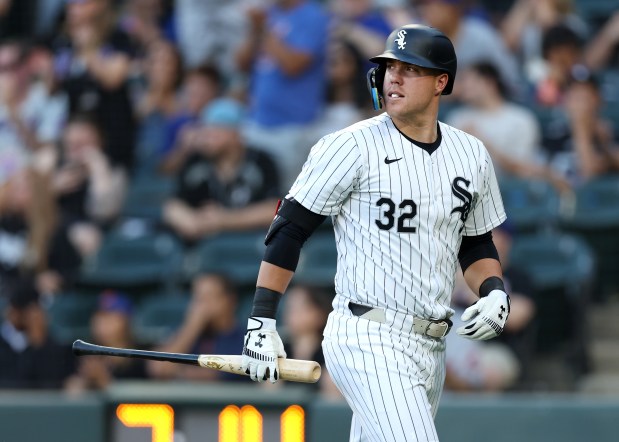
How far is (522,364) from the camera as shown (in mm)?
6113

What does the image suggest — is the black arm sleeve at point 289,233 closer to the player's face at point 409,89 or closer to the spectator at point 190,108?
the player's face at point 409,89

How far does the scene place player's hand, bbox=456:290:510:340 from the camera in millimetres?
3428

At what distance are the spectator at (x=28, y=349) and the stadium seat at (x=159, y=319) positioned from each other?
454 mm

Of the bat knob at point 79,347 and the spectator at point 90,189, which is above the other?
the spectator at point 90,189

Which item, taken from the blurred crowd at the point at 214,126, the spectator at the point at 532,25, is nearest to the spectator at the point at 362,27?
the blurred crowd at the point at 214,126

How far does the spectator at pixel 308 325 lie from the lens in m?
5.93

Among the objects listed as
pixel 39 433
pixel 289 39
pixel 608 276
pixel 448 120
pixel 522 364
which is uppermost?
pixel 289 39

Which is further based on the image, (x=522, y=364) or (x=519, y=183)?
(x=519, y=183)

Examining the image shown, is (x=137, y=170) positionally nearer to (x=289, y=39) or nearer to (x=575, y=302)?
(x=289, y=39)

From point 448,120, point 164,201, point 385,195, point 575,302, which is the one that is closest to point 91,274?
point 164,201

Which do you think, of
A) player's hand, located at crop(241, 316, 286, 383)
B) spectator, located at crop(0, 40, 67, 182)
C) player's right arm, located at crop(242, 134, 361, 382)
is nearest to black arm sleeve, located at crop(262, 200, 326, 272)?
player's right arm, located at crop(242, 134, 361, 382)

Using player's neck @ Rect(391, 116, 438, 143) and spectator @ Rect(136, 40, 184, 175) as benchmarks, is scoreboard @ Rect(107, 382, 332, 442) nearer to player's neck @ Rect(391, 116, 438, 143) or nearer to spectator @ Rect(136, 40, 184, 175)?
player's neck @ Rect(391, 116, 438, 143)

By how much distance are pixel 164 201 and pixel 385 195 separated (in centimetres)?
434

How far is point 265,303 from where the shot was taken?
341 cm
